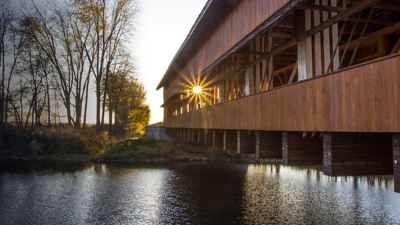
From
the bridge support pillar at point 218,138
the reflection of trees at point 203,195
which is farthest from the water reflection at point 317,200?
the bridge support pillar at point 218,138

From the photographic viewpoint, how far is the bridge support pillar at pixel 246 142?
1260 centimetres

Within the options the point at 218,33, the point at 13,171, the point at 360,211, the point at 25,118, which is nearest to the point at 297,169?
the point at 360,211

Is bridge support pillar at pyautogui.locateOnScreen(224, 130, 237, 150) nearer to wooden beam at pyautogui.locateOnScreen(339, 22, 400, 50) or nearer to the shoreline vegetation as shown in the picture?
wooden beam at pyautogui.locateOnScreen(339, 22, 400, 50)

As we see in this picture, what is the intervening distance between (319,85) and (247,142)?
5.85 metres

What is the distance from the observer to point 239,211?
15.7 meters

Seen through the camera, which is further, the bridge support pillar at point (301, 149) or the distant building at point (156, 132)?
the distant building at point (156, 132)

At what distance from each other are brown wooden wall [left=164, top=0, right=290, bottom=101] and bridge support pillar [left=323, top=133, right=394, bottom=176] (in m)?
3.41

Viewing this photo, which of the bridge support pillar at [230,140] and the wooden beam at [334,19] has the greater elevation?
the wooden beam at [334,19]

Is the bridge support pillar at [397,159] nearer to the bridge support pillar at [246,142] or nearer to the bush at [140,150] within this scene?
the bridge support pillar at [246,142]

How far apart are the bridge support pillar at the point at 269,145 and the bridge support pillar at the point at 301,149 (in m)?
1.75

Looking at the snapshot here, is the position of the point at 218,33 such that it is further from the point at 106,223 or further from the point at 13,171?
the point at 13,171

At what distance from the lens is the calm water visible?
14.5m

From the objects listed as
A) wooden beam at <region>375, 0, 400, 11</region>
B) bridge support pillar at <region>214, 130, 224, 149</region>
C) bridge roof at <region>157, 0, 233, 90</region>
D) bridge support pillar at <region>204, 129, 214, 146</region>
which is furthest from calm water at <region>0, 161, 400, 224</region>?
wooden beam at <region>375, 0, 400, 11</region>

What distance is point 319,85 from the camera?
7.19 meters
